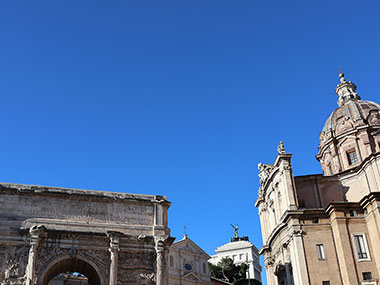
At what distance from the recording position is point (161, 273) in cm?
2930

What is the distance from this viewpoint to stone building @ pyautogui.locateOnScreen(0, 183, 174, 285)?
27.8m

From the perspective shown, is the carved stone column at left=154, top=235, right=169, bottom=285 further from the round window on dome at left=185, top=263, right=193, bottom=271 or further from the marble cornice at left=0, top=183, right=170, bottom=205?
the round window on dome at left=185, top=263, right=193, bottom=271

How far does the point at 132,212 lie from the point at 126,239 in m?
2.31

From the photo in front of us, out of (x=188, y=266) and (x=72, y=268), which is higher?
(x=188, y=266)

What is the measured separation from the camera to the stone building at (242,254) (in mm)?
81250

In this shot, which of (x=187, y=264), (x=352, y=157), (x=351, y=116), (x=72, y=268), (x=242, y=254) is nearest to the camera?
(x=72, y=268)

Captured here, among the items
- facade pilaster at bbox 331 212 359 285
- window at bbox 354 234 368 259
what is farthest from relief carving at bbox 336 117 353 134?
window at bbox 354 234 368 259

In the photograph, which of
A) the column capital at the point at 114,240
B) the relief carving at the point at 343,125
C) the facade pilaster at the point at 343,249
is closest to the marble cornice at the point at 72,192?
the column capital at the point at 114,240

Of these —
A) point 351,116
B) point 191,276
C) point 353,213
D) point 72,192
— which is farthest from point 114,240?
point 351,116

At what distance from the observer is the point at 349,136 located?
48.2 m

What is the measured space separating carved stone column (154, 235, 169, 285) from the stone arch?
3.84 metres

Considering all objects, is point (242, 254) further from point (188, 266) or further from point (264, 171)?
point (264, 171)

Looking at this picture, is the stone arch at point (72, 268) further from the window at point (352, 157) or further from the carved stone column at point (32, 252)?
the window at point (352, 157)

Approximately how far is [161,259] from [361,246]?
57.5 ft
